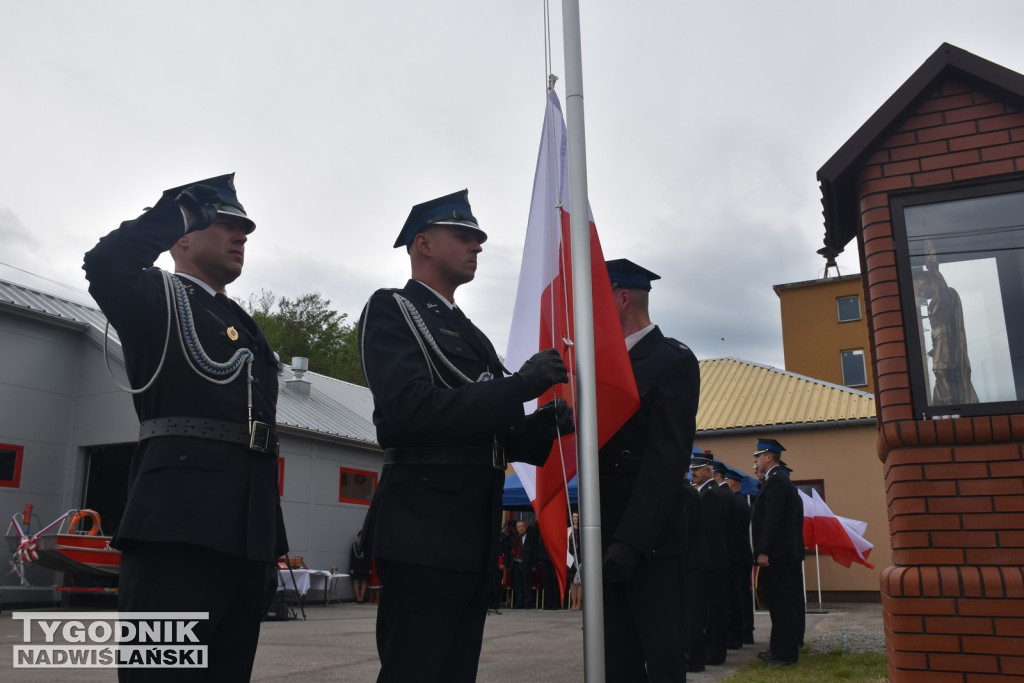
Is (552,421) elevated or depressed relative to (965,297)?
depressed

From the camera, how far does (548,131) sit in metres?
3.88

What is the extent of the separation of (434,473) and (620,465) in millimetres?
1050

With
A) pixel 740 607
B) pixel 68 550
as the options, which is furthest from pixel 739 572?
pixel 68 550

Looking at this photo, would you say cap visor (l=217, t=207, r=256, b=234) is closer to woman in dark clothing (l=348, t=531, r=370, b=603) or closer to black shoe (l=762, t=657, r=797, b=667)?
black shoe (l=762, t=657, r=797, b=667)

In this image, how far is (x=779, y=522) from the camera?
896 cm

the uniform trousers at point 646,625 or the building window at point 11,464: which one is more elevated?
the building window at point 11,464

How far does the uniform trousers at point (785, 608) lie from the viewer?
828cm

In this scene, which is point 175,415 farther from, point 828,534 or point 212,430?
point 828,534

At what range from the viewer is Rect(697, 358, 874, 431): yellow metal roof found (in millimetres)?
20953

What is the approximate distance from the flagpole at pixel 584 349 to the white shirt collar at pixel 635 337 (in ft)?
2.85

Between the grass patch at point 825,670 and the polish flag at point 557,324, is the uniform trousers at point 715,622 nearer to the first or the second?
the grass patch at point 825,670

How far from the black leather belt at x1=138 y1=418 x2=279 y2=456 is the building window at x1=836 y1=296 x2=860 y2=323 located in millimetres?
30782

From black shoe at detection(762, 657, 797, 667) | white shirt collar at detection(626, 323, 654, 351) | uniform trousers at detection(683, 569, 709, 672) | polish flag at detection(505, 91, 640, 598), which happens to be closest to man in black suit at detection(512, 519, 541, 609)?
black shoe at detection(762, 657, 797, 667)

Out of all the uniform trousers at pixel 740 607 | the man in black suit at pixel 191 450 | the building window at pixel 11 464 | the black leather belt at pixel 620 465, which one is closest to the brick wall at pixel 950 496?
the black leather belt at pixel 620 465
